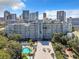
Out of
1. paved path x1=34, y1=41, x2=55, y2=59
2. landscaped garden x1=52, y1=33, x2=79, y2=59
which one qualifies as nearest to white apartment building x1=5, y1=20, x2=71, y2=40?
landscaped garden x1=52, y1=33, x2=79, y2=59

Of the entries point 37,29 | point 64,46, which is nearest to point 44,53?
point 64,46

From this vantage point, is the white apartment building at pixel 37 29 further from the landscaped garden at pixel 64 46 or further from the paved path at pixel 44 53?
the paved path at pixel 44 53

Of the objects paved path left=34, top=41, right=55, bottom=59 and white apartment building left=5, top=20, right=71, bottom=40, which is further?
white apartment building left=5, top=20, right=71, bottom=40

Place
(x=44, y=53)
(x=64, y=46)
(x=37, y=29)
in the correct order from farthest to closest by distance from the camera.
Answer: (x=37, y=29)
(x=64, y=46)
(x=44, y=53)

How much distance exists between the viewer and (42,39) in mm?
15703

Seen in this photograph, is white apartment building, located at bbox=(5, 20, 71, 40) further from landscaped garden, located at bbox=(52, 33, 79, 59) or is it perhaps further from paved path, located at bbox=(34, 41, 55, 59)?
paved path, located at bbox=(34, 41, 55, 59)

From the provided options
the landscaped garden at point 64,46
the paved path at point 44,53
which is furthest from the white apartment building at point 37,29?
the paved path at point 44,53

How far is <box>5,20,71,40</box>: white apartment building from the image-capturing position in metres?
15.7

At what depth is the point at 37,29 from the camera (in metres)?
15.7

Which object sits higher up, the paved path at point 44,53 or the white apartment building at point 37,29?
the white apartment building at point 37,29

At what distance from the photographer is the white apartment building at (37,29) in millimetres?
15703

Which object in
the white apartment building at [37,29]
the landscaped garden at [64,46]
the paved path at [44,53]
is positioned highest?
the white apartment building at [37,29]

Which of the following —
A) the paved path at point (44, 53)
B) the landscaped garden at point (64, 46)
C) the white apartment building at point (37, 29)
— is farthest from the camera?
the white apartment building at point (37, 29)

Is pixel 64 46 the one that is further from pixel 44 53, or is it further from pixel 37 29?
pixel 37 29
